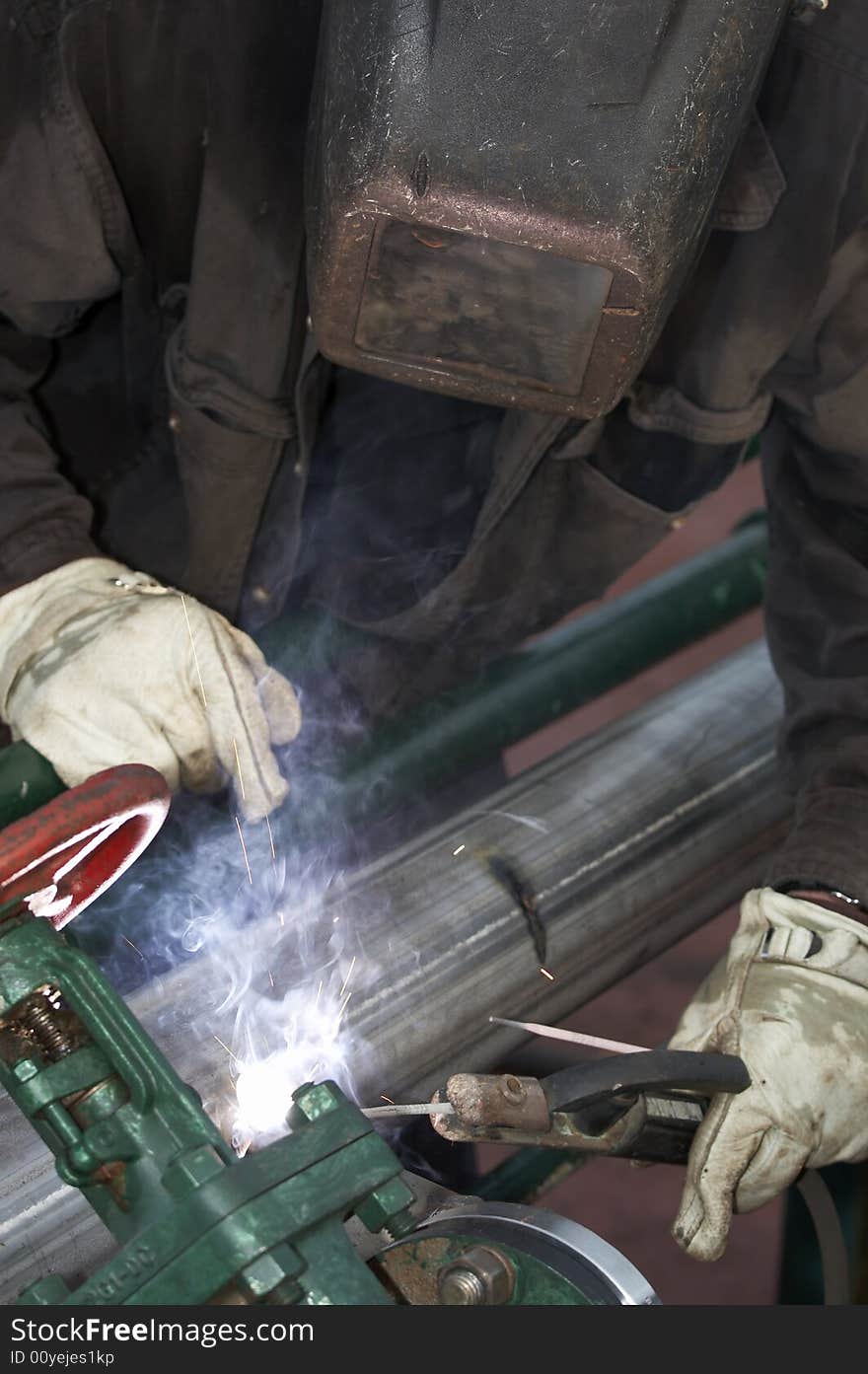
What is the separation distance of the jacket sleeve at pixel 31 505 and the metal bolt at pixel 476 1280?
0.84 m

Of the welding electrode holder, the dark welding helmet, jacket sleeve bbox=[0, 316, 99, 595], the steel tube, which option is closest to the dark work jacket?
jacket sleeve bbox=[0, 316, 99, 595]

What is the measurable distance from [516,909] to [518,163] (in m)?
0.66

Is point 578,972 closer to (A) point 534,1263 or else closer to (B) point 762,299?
(A) point 534,1263

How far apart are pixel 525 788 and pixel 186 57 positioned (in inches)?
32.8

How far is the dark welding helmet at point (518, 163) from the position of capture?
1.06 meters

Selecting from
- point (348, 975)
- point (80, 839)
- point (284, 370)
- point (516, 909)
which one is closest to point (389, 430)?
point (284, 370)

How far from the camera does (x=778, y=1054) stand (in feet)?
4.21

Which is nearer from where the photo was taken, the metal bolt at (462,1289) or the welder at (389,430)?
the metal bolt at (462,1289)

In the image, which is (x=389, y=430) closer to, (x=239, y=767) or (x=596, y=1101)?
(x=239, y=767)

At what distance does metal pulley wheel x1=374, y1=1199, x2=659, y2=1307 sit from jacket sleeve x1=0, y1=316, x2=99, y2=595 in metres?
0.81

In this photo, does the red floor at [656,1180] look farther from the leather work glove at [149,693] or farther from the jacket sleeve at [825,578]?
the leather work glove at [149,693]

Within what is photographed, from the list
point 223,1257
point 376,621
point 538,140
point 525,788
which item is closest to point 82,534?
point 376,621

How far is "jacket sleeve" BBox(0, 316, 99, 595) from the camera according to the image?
1447 millimetres

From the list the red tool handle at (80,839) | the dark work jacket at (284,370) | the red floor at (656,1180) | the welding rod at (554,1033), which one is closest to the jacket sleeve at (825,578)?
the dark work jacket at (284,370)
